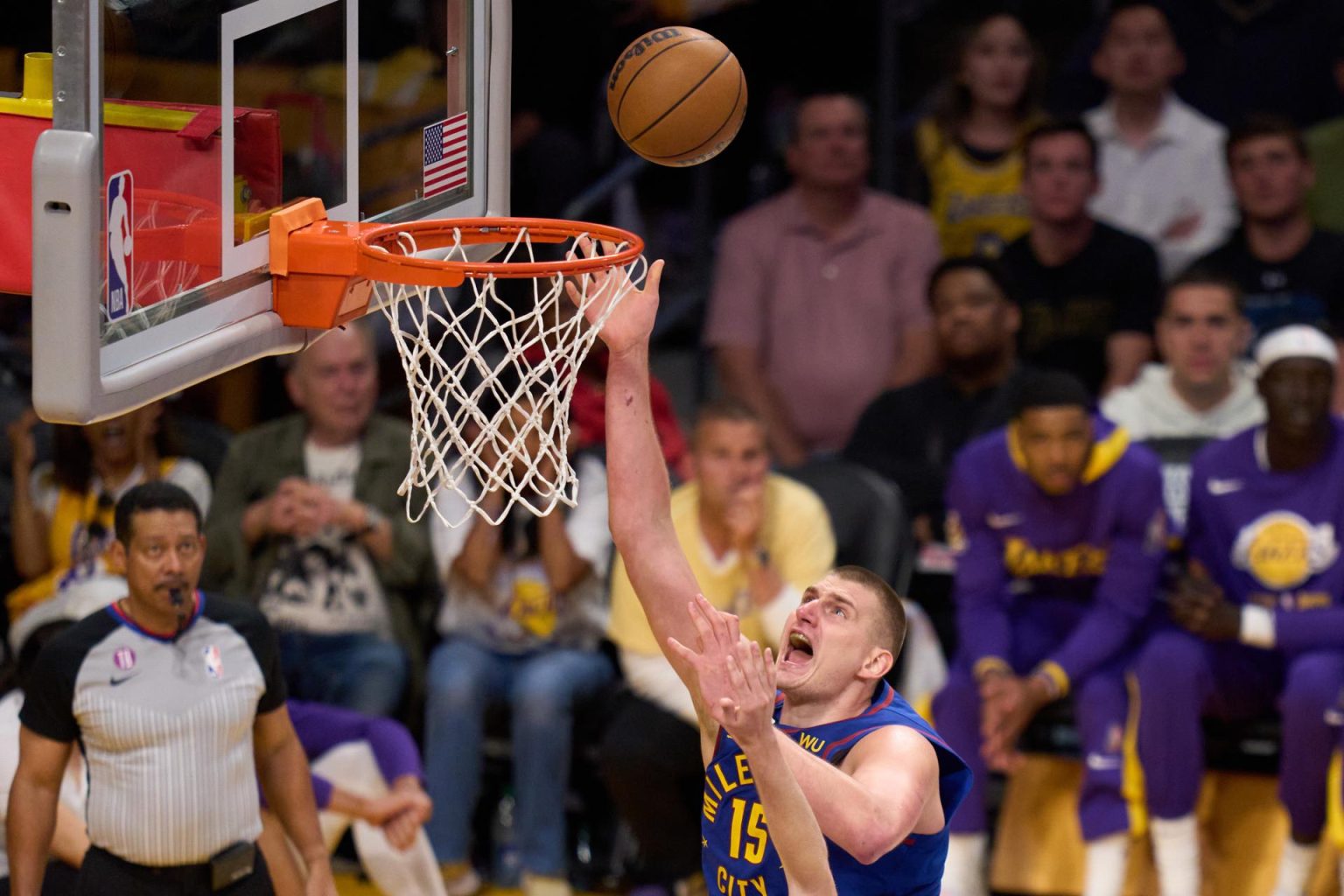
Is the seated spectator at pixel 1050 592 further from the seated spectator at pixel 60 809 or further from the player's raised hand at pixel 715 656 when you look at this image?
the player's raised hand at pixel 715 656

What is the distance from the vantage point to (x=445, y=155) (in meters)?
4.64

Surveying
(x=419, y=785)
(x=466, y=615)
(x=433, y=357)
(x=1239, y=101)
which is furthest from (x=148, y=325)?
(x=1239, y=101)

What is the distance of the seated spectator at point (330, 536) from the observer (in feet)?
21.4

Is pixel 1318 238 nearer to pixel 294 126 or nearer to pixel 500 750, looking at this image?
pixel 500 750

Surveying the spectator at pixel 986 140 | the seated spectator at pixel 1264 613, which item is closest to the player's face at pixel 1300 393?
the seated spectator at pixel 1264 613

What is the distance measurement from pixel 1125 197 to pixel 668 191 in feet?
6.66

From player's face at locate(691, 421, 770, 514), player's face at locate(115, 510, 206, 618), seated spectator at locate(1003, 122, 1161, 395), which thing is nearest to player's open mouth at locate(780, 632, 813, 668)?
player's face at locate(115, 510, 206, 618)

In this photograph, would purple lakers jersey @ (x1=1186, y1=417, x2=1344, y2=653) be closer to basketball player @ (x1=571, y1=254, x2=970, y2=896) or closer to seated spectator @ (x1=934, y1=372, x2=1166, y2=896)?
seated spectator @ (x1=934, y1=372, x2=1166, y2=896)

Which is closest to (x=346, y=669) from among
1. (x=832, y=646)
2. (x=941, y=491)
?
(x=941, y=491)

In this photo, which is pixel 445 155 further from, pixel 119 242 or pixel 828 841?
pixel 828 841

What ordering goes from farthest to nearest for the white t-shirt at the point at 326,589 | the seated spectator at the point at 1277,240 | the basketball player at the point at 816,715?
the seated spectator at the point at 1277,240, the white t-shirt at the point at 326,589, the basketball player at the point at 816,715

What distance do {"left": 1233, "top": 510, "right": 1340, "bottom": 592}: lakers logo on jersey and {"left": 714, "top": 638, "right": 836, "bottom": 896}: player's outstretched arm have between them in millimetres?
3443

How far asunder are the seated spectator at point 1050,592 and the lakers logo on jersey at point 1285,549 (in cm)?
30

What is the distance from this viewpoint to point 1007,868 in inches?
254
